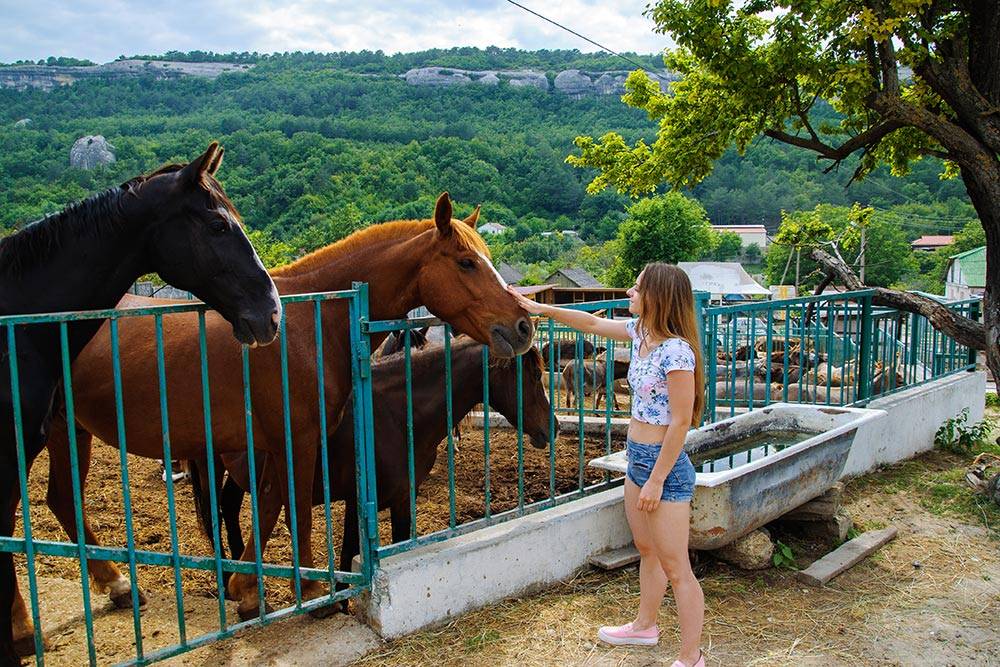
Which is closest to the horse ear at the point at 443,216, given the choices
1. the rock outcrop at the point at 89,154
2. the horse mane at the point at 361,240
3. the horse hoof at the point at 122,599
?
the horse mane at the point at 361,240

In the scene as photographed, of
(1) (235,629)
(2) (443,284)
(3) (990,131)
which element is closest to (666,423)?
(2) (443,284)

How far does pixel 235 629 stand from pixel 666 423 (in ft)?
6.47

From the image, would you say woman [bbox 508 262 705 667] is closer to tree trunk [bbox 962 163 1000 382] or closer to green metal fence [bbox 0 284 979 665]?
green metal fence [bbox 0 284 979 665]

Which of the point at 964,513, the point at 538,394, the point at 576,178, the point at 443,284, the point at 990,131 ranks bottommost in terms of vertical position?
the point at 964,513

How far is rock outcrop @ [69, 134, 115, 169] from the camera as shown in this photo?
168 feet

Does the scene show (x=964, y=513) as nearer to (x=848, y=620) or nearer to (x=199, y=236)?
(x=848, y=620)

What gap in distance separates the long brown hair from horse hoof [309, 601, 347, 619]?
2.00 m

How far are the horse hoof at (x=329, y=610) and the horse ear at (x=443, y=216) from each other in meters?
1.91

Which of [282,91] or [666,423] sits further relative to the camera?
[282,91]

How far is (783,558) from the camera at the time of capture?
428cm

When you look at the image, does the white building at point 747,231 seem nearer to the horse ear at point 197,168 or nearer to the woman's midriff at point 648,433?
the woman's midriff at point 648,433

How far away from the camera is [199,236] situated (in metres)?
2.72

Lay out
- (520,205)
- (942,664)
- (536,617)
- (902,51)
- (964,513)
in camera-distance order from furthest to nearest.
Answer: (520,205) < (902,51) < (964,513) < (536,617) < (942,664)

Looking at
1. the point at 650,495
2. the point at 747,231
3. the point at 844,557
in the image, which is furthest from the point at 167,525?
the point at 747,231
